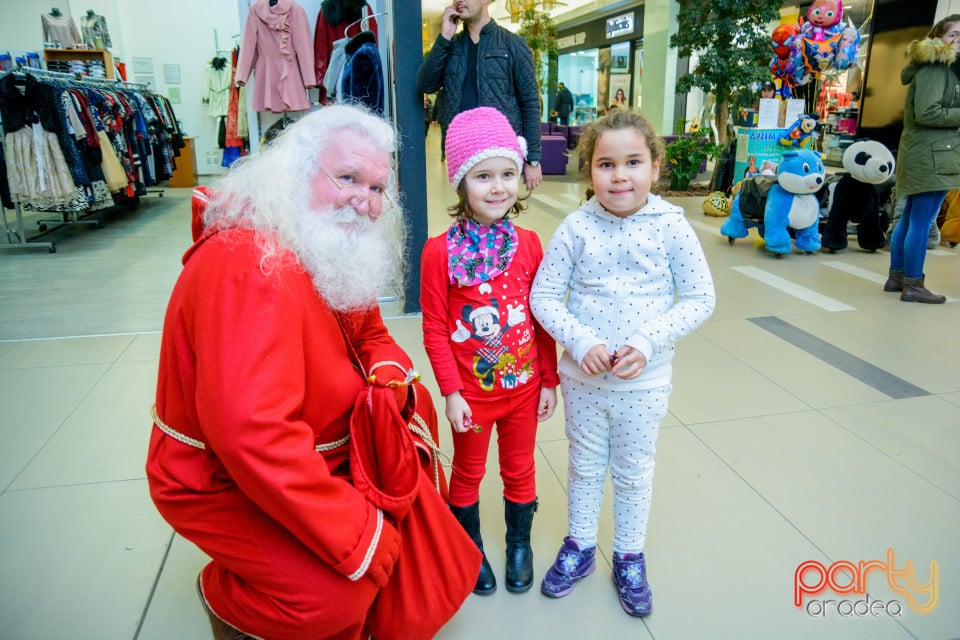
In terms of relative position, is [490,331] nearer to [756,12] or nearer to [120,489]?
[120,489]

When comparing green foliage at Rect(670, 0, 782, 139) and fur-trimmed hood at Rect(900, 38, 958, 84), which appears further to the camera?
green foliage at Rect(670, 0, 782, 139)

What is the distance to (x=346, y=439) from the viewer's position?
4.63 feet

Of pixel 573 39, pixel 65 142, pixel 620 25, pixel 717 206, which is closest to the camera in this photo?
pixel 65 142

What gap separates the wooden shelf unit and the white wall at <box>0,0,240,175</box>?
1.48m

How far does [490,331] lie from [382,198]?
417 millimetres

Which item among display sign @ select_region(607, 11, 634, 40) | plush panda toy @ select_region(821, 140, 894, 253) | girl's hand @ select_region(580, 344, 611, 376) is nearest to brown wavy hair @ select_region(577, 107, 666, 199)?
girl's hand @ select_region(580, 344, 611, 376)

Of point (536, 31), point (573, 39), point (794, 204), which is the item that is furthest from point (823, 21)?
point (573, 39)

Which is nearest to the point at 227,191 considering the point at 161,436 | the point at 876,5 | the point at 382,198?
the point at 382,198

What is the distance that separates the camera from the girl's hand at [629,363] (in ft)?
4.80

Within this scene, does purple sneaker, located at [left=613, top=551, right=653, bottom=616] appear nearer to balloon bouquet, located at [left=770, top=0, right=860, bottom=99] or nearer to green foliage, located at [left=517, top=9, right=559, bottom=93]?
balloon bouquet, located at [left=770, top=0, right=860, bottom=99]

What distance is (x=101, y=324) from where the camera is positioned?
3910 mm

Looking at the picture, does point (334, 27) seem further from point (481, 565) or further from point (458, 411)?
point (481, 565)

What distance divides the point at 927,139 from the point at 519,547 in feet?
11.9

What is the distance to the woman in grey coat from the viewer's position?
12.0 feet
